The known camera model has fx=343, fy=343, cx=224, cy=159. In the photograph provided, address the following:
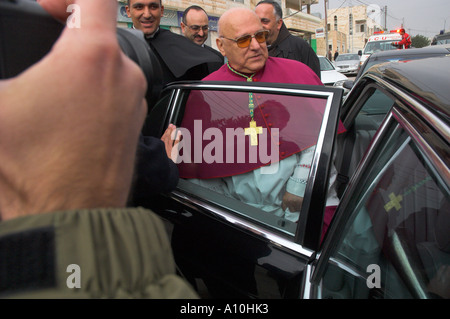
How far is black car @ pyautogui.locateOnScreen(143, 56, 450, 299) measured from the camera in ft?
3.17

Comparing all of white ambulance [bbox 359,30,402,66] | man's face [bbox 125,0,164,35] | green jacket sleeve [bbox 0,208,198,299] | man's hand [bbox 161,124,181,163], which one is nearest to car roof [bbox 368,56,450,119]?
green jacket sleeve [bbox 0,208,198,299]

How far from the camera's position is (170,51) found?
2.98m

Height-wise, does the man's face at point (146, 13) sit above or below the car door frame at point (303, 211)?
above

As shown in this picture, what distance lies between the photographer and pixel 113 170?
0.58m

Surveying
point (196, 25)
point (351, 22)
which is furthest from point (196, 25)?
point (351, 22)

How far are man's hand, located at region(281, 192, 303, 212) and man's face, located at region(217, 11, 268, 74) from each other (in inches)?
39.6

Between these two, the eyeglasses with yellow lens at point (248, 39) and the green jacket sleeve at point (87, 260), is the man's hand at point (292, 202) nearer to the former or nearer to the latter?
the green jacket sleeve at point (87, 260)

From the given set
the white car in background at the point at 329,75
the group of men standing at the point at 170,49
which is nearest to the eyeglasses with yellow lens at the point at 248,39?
the group of men standing at the point at 170,49

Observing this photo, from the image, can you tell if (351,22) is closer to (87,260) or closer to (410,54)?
(410,54)

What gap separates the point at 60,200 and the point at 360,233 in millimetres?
1076

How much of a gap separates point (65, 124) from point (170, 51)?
8.59ft

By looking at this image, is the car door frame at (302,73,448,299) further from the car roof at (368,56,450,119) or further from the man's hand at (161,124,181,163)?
the man's hand at (161,124,181,163)

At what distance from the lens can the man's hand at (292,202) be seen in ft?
4.80

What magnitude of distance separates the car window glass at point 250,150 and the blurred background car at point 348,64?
16991 millimetres
